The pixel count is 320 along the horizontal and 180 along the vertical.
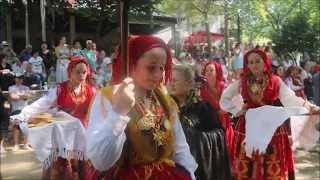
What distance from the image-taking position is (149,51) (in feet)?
6.35

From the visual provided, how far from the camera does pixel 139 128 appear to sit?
196 cm

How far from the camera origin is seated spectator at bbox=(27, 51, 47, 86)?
20.6ft

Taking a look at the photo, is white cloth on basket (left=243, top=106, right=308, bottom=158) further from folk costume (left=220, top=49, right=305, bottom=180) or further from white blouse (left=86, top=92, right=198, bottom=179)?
white blouse (left=86, top=92, right=198, bottom=179)

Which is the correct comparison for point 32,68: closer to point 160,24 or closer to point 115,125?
point 160,24

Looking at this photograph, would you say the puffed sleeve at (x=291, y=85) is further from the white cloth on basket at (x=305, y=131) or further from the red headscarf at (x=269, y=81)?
the white cloth on basket at (x=305, y=131)

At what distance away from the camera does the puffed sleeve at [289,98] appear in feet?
12.8

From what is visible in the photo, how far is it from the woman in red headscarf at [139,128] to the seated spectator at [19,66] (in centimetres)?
437

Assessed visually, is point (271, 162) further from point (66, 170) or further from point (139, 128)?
point (139, 128)

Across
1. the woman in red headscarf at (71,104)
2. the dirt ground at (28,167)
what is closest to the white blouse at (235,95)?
the woman in red headscarf at (71,104)

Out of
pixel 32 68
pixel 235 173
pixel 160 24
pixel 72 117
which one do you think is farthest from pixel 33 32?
pixel 235 173

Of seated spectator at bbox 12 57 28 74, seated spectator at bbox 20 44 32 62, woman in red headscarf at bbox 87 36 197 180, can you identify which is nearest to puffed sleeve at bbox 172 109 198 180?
woman in red headscarf at bbox 87 36 197 180

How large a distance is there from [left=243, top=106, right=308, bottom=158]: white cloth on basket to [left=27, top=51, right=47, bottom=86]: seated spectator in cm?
362

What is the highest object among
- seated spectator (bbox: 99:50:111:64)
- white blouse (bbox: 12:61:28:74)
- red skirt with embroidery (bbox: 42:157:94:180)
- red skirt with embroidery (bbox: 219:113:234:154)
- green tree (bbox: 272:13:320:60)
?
green tree (bbox: 272:13:320:60)

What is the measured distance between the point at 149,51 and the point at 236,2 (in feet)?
12.7
